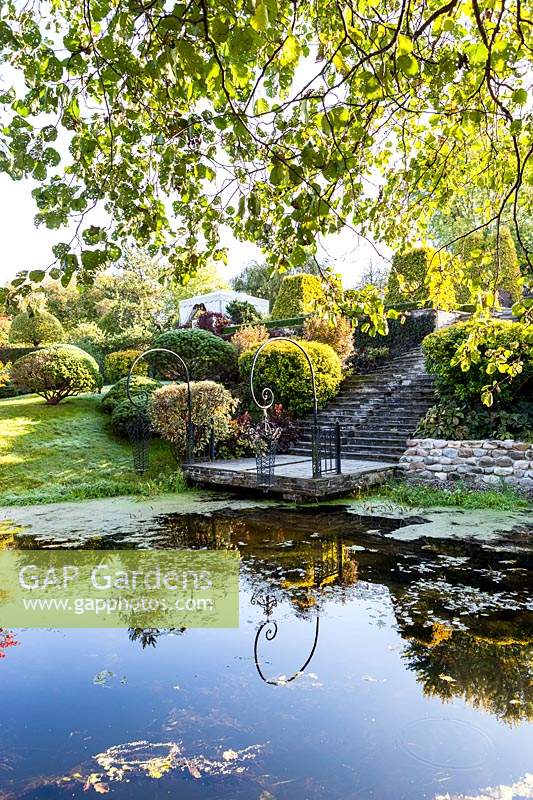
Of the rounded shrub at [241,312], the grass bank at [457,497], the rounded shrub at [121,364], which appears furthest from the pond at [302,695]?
the rounded shrub at [241,312]

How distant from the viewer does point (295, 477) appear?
328 inches

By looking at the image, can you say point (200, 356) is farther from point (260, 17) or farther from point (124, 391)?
point (260, 17)

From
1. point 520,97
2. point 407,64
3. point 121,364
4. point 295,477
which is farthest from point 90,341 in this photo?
point 407,64

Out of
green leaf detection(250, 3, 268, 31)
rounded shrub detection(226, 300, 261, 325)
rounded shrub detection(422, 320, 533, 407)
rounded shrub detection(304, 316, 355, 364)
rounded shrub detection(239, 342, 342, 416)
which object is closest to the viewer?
green leaf detection(250, 3, 268, 31)

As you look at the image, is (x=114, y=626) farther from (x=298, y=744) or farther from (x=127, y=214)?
(x=127, y=214)

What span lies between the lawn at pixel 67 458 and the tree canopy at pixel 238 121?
674 centimetres

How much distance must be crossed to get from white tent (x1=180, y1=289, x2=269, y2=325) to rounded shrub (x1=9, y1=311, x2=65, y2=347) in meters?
5.40

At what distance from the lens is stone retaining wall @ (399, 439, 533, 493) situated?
8.14m

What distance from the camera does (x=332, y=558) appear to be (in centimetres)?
550

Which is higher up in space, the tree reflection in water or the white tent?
the white tent

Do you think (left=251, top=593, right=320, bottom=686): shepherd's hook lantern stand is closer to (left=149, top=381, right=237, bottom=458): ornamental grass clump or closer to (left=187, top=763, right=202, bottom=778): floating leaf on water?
(left=187, top=763, right=202, bottom=778): floating leaf on water

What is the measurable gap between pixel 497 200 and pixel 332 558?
342 cm

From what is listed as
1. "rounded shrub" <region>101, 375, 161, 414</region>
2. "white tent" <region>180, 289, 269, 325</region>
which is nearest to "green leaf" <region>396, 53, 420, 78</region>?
"rounded shrub" <region>101, 375, 161, 414</region>

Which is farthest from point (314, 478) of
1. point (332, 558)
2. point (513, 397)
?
point (513, 397)
